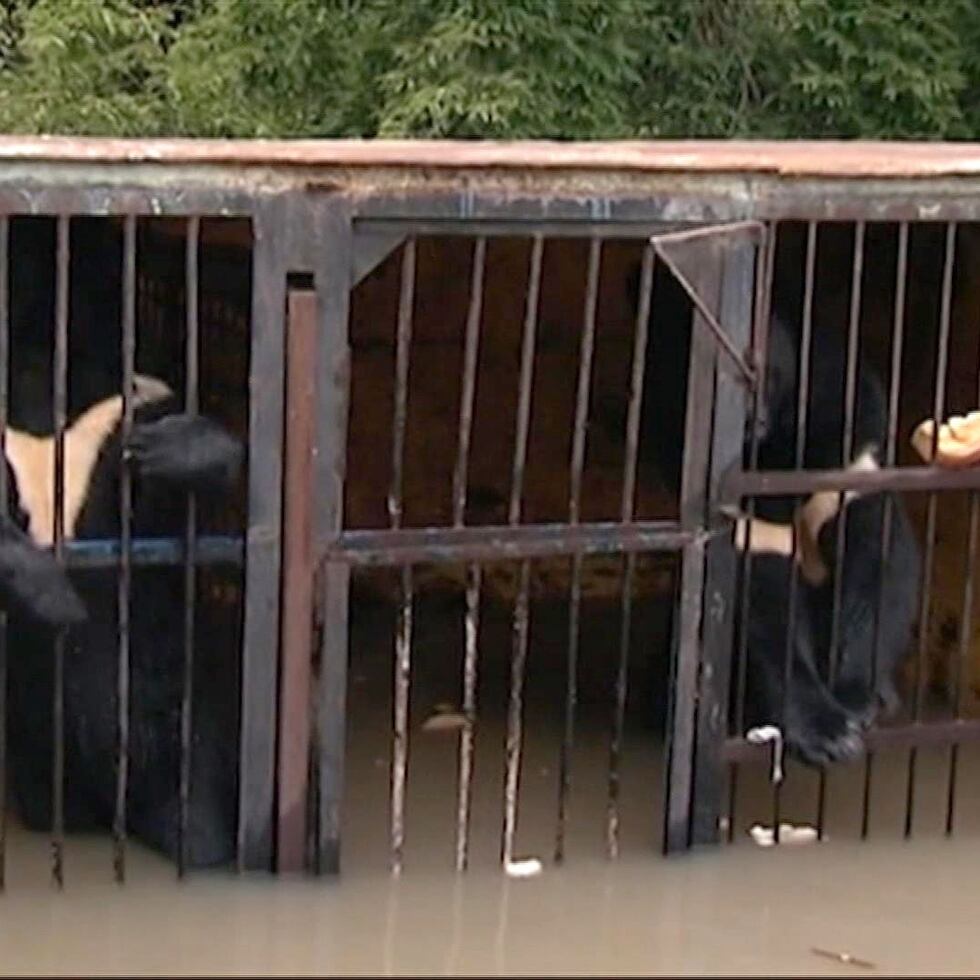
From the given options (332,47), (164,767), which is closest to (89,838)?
(164,767)

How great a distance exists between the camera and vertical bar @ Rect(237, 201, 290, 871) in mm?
4020

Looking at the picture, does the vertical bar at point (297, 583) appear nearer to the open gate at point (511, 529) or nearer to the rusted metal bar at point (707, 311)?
the open gate at point (511, 529)

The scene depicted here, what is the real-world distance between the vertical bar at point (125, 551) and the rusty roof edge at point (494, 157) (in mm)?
146

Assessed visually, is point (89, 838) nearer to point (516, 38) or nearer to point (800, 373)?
point (800, 373)

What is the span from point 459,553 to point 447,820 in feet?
A: 2.26

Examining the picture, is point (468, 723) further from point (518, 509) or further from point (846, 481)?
point (846, 481)

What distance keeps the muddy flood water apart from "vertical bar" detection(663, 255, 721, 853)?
0.13 m

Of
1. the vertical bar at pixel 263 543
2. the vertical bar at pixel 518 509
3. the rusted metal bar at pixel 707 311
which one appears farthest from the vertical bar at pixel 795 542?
the vertical bar at pixel 263 543

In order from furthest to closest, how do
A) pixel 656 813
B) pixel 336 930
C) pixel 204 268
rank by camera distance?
pixel 204 268 → pixel 656 813 → pixel 336 930

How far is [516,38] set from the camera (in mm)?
10344

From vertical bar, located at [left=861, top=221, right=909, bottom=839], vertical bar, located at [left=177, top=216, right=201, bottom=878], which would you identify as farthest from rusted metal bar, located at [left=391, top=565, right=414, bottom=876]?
vertical bar, located at [left=861, top=221, right=909, bottom=839]

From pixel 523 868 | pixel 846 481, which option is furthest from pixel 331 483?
pixel 846 481

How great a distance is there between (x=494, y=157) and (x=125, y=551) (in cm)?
92

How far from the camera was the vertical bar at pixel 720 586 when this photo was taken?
4.28 metres
